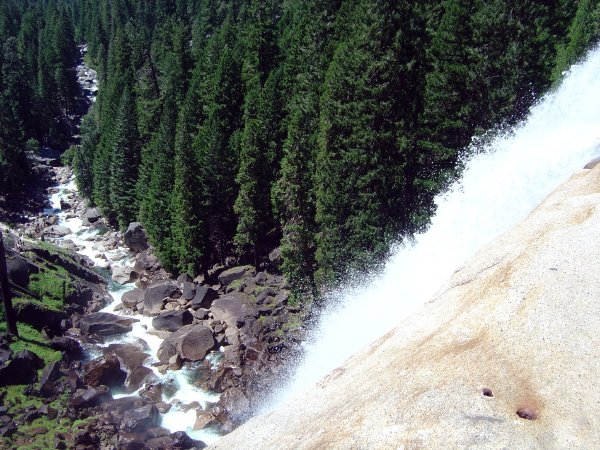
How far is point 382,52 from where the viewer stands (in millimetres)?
30188

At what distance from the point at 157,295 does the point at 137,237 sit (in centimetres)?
1475

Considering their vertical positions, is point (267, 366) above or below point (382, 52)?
below

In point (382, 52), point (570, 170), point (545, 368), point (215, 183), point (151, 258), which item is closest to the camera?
point (545, 368)

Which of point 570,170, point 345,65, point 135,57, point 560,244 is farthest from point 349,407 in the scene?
point 135,57

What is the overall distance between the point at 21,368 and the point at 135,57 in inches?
2396

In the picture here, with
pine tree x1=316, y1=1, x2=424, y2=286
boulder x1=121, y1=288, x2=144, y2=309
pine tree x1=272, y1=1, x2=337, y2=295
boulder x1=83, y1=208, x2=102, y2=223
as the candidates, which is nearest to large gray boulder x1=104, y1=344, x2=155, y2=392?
boulder x1=121, y1=288, x2=144, y2=309

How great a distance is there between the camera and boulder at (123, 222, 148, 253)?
193 feet

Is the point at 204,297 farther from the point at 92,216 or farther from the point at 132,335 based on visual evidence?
the point at 92,216

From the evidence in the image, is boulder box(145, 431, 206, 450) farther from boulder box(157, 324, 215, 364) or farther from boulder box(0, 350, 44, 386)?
boulder box(0, 350, 44, 386)

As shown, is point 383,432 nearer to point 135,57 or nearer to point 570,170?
point 570,170

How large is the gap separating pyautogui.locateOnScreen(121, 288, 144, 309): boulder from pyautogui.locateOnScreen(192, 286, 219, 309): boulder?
6.53m

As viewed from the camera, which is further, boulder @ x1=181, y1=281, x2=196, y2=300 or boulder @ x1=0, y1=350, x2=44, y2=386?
boulder @ x1=181, y1=281, x2=196, y2=300

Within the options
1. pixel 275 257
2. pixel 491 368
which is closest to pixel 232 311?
pixel 275 257

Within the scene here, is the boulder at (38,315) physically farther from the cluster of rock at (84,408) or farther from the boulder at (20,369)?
the boulder at (20,369)
